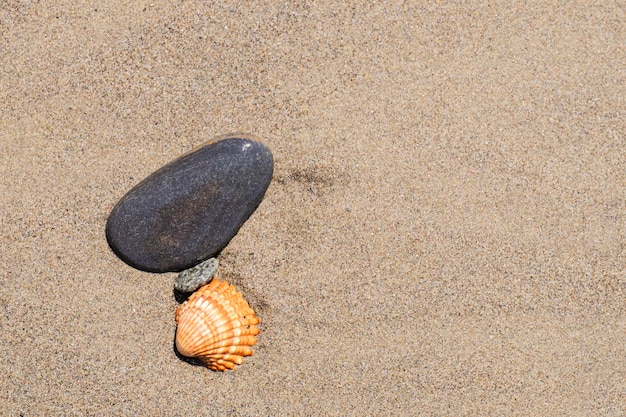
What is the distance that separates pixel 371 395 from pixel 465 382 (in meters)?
0.54

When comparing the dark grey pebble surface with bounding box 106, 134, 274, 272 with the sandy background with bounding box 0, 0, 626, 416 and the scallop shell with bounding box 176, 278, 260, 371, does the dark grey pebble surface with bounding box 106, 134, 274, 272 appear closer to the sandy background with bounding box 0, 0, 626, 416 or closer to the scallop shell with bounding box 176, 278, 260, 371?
the sandy background with bounding box 0, 0, 626, 416

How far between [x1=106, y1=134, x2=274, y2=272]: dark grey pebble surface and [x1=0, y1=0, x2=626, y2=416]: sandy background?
100 millimetres

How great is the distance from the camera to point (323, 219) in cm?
374

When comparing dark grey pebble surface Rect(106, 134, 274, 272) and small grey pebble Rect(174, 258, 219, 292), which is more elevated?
dark grey pebble surface Rect(106, 134, 274, 272)

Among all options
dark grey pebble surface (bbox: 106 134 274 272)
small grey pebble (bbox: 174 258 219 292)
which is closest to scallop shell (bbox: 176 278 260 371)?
small grey pebble (bbox: 174 258 219 292)

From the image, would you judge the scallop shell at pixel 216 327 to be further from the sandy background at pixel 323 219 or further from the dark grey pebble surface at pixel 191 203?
the dark grey pebble surface at pixel 191 203

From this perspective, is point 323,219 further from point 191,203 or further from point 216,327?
point 216,327

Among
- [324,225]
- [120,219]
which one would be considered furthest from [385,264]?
[120,219]

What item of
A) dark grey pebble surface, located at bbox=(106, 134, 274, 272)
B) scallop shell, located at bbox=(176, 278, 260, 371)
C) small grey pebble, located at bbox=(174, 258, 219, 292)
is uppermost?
dark grey pebble surface, located at bbox=(106, 134, 274, 272)

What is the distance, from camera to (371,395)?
147 inches

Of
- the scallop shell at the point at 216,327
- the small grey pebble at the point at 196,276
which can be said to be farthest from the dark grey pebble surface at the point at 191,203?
the scallop shell at the point at 216,327

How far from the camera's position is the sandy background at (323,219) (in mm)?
3721

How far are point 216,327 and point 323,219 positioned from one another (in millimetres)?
841

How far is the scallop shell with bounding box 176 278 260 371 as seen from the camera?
3.63 metres
